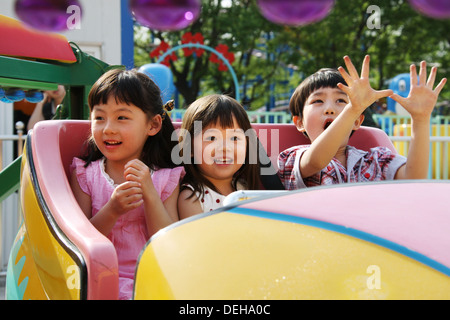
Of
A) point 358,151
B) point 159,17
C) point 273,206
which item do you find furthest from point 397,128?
point 273,206

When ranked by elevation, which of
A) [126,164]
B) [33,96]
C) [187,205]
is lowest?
[187,205]

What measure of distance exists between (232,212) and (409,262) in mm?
266

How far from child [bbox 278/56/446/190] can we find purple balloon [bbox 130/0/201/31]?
415mm

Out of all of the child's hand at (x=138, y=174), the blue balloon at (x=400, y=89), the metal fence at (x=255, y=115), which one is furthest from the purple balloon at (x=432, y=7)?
the blue balloon at (x=400, y=89)

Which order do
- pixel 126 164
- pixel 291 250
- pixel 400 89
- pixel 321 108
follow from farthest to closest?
1. pixel 400 89
2. pixel 321 108
3. pixel 126 164
4. pixel 291 250

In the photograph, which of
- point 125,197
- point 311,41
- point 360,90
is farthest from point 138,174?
point 311,41

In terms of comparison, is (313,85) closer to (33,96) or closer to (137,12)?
(137,12)

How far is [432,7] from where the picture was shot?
1.07m

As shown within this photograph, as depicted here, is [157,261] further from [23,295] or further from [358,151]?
[358,151]

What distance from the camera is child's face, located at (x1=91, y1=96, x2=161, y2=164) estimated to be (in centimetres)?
140

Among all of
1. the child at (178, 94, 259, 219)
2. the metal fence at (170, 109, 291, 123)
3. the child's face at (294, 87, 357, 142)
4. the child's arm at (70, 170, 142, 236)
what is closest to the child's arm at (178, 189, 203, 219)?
the child at (178, 94, 259, 219)

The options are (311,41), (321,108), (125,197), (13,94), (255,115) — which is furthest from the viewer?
(311,41)

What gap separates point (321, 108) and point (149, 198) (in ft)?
1.99

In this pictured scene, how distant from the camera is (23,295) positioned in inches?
51.6
